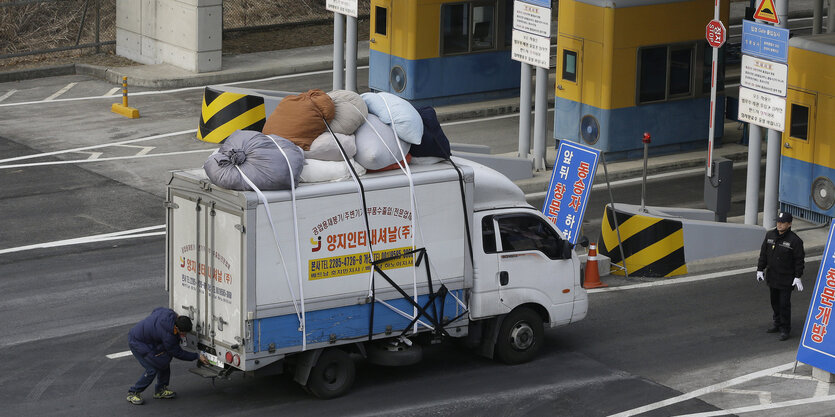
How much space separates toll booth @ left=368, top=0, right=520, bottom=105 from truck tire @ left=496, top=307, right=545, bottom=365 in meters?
12.8

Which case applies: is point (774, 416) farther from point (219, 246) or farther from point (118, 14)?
point (118, 14)

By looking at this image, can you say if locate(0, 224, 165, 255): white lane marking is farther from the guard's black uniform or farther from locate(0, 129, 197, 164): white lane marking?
the guard's black uniform

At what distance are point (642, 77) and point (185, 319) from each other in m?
12.4

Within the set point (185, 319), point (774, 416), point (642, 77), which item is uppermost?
point (642, 77)

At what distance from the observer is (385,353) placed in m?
13.9

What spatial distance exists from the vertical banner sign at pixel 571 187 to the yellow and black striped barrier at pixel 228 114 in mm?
6846

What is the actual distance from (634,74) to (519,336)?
9627 mm

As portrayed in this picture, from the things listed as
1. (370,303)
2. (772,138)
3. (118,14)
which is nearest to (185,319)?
(370,303)

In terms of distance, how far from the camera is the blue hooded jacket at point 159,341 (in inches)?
522

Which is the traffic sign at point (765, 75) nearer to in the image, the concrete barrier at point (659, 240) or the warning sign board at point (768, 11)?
the warning sign board at point (768, 11)

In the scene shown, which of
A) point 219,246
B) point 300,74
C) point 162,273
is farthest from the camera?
point 300,74

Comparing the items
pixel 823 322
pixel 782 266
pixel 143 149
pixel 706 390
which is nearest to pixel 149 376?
pixel 706 390

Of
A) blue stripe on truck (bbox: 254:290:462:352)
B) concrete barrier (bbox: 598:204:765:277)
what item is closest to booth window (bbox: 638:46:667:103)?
concrete barrier (bbox: 598:204:765:277)

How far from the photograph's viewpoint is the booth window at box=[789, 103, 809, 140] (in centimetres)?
1956
